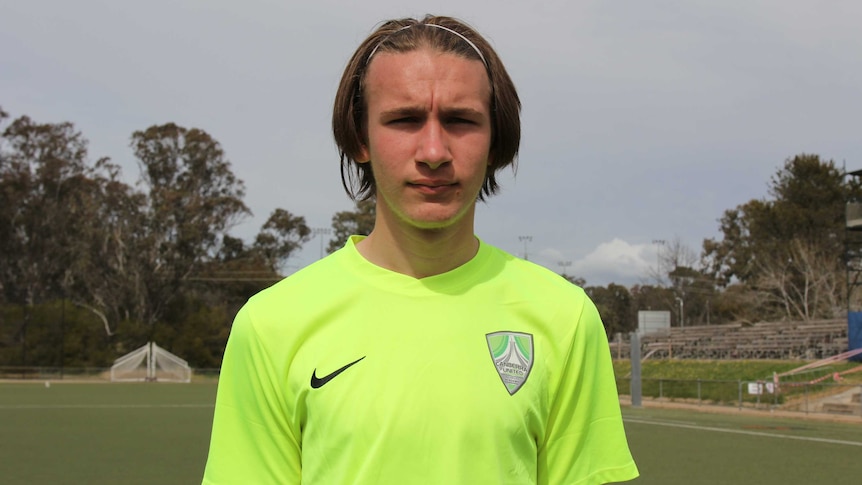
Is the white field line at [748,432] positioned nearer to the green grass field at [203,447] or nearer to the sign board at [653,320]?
the green grass field at [203,447]

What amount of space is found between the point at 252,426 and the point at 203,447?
15537mm

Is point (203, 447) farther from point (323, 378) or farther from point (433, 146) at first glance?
point (433, 146)

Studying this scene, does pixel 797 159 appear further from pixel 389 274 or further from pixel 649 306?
pixel 389 274

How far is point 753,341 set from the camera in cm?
4709

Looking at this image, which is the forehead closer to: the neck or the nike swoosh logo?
the neck

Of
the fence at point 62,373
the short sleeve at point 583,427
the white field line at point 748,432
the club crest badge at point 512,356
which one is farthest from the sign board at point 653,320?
the club crest badge at point 512,356

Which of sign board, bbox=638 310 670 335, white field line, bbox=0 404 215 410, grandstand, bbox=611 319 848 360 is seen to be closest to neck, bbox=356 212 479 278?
white field line, bbox=0 404 215 410

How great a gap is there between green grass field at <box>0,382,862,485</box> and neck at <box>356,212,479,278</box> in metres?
11.0

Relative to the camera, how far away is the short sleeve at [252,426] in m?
1.86

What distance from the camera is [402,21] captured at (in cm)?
201

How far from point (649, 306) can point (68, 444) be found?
82581 millimetres

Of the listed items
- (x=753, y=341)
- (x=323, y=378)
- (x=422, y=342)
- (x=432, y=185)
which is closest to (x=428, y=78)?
(x=432, y=185)

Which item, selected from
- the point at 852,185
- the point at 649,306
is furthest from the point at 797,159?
the point at 649,306

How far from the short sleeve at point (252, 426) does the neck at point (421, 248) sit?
319mm
